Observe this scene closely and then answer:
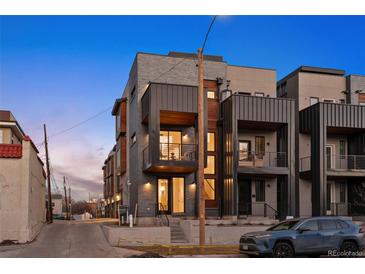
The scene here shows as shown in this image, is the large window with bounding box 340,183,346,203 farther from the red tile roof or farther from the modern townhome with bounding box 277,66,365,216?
the red tile roof

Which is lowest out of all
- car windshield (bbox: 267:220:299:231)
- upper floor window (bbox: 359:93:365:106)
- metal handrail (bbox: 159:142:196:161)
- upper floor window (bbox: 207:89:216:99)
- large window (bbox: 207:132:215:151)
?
car windshield (bbox: 267:220:299:231)

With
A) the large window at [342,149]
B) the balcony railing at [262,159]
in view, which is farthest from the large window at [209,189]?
the large window at [342,149]

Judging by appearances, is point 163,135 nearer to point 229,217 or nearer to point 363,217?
point 229,217

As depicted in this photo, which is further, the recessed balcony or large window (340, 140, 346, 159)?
large window (340, 140, 346, 159)

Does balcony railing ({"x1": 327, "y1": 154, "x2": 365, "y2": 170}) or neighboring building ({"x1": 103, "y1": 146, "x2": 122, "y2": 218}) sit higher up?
balcony railing ({"x1": 327, "y1": 154, "x2": 365, "y2": 170})

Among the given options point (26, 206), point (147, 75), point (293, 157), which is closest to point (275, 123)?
point (293, 157)

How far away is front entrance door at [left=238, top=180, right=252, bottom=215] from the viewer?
29.2 metres

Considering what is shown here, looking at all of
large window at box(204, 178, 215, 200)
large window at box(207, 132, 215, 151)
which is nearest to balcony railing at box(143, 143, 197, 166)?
large window at box(207, 132, 215, 151)

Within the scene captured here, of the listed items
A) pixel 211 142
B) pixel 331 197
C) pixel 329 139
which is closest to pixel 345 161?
pixel 329 139

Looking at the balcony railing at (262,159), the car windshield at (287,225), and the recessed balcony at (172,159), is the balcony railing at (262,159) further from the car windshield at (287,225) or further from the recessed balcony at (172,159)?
the car windshield at (287,225)

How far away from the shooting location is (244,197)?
2959 cm

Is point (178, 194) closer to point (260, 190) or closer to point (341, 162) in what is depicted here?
point (260, 190)

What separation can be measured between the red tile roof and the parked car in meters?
10.4

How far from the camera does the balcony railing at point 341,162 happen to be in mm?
30266
